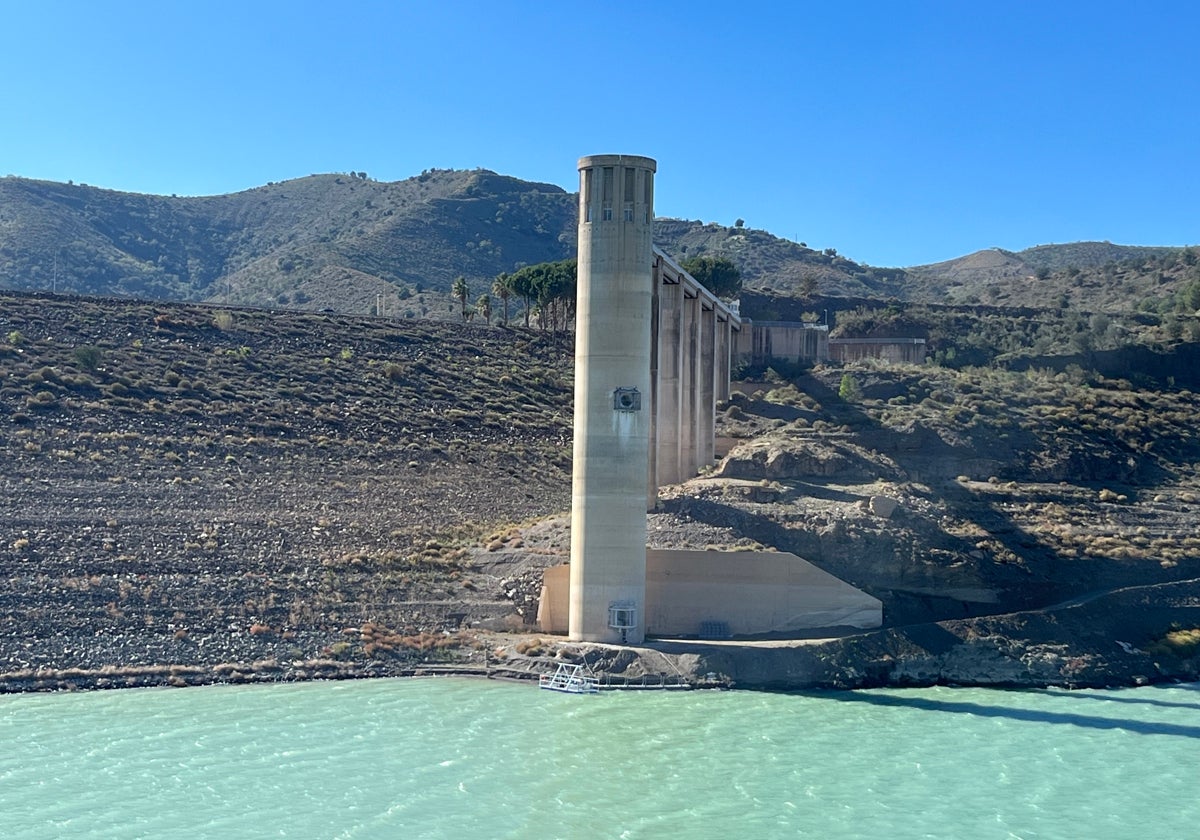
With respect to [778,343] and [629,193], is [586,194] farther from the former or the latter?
[778,343]

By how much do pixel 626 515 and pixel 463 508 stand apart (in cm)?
1130

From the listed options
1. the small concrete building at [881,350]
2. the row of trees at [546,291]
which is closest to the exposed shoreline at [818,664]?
the row of trees at [546,291]

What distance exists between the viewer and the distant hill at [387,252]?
94.2m

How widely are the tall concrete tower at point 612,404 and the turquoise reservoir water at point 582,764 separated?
3076 mm

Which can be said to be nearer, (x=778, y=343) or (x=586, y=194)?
(x=586, y=194)

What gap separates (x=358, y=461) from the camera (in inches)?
1817

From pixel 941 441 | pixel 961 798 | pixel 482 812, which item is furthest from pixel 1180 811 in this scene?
pixel 941 441

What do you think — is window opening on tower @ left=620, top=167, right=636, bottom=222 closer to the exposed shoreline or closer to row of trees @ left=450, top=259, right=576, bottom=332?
the exposed shoreline

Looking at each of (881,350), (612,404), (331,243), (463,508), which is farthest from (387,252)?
(612,404)

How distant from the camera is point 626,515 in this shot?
110 ft

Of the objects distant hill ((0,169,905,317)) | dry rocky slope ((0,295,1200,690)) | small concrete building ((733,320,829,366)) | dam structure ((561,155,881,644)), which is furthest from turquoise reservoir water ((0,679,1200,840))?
distant hill ((0,169,905,317))

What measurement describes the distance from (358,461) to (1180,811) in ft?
97.0

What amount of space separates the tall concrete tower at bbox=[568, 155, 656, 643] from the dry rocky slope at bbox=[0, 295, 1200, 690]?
1.56 metres

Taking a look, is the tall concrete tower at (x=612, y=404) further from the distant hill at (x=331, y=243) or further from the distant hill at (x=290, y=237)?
the distant hill at (x=290, y=237)
